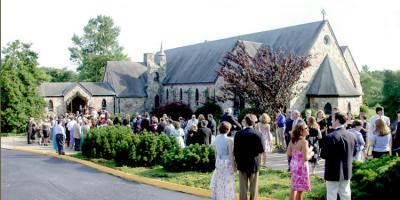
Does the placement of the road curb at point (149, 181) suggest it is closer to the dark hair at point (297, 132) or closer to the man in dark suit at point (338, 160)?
the dark hair at point (297, 132)

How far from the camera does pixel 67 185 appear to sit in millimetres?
13133

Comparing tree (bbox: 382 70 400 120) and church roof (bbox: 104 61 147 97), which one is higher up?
church roof (bbox: 104 61 147 97)

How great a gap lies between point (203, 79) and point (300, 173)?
35943 millimetres

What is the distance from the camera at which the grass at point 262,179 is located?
10508 mm

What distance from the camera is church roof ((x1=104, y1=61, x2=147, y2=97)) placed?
51.7 m

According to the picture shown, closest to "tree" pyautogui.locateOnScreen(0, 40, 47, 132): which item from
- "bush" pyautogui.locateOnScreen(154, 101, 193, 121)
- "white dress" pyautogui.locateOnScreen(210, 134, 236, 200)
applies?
"bush" pyautogui.locateOnScreen(154, 101, 193, 121)

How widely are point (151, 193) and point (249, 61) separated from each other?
53.7ft

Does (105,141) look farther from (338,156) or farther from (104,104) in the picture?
(104,104)

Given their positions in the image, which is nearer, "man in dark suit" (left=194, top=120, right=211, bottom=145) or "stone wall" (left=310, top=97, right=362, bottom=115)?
"man in dark suit" (left=194, top=120, right=211, bottom=145)

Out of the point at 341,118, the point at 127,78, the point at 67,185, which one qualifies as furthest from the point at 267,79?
the point at 127,78

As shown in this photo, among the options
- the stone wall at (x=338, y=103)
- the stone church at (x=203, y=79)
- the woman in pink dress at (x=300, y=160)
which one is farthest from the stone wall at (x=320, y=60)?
the woman in pink dress at (x=300, y=160)

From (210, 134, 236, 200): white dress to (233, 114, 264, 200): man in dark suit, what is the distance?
151 millimetres

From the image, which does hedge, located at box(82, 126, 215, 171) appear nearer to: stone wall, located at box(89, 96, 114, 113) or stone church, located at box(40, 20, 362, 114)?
stone church, located at box(40, 20, 362, 114)

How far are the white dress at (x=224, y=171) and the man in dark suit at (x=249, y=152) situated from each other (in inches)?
5.9
